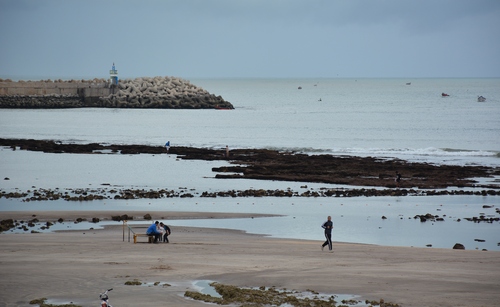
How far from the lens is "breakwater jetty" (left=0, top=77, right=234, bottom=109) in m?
127

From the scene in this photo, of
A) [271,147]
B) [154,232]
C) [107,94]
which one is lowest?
[154,232]

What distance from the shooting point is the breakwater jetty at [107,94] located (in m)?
127

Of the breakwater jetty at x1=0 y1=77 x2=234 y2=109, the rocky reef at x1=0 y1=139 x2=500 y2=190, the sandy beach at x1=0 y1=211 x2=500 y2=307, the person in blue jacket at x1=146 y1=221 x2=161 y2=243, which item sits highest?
the breakwater jetty at x1=0 y1=77 x2=234 y2=109

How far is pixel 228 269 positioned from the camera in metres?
19.4

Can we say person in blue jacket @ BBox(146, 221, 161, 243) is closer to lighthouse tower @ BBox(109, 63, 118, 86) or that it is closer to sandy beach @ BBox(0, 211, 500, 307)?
sandy beach @ BBox(0, 211, 500, 307)

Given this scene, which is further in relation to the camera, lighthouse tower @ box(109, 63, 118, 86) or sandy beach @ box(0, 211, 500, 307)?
lighthouse tower @ box(109, 63, 118, 86)

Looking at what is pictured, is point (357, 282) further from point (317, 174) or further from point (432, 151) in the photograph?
point (432, 151)

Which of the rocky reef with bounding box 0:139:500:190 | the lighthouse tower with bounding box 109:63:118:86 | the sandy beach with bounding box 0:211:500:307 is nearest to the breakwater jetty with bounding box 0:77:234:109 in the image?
the lighthouse tower with bounding box 109:63:118:86

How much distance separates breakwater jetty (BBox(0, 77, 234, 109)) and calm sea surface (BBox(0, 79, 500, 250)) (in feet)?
9.44

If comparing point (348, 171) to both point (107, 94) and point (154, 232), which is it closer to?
point (154, 232)

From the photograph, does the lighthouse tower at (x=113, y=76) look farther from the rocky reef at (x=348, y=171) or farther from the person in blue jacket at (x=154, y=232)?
the person in blue jacket at (x=154, y=232)

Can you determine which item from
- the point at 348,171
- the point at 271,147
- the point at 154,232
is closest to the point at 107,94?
the point at 271,147

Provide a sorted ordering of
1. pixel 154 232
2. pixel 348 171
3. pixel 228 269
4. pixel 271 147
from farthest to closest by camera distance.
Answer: pixel 271 147
pixel 348 171
pixel 154 232
pixel 228 269

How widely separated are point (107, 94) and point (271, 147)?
69.0 m
